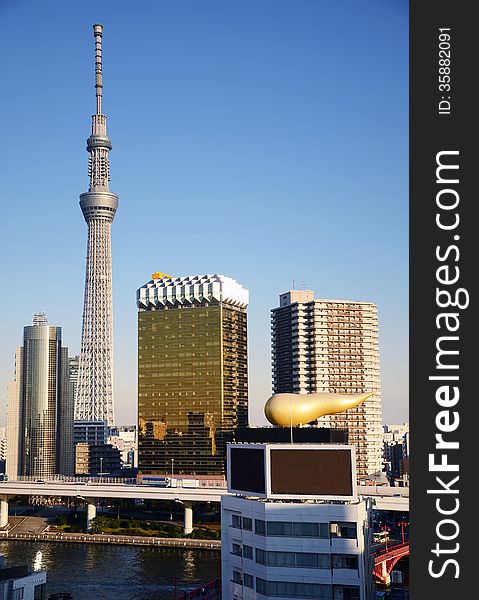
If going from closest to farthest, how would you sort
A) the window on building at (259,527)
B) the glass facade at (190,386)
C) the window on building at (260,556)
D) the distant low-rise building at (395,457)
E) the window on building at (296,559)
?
1. the window on building at (296,559)
2. the window on building at (260,556)
3. the window on building at (259,527)
4. the glass facade at (190,386)
5. the distant low-rise building at (395,457)

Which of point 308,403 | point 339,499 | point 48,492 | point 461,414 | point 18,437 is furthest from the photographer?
point 18,437

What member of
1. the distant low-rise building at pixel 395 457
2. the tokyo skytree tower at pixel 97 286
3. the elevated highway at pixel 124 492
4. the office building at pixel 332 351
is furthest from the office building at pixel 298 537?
the tokyo skytree tower at pixel 97 286

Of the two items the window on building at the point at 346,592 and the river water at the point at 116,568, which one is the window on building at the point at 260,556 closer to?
the window on building at the point at 346,592

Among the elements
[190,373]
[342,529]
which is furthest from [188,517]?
[342,529]

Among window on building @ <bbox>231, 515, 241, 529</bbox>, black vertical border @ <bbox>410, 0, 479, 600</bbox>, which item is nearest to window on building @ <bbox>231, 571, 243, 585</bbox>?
window on building @ <bbox>231, 515, 241, 529</bbox>

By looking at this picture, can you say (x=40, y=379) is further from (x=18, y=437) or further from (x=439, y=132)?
(x=439, y=132)

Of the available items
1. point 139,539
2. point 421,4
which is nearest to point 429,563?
point 421,4
